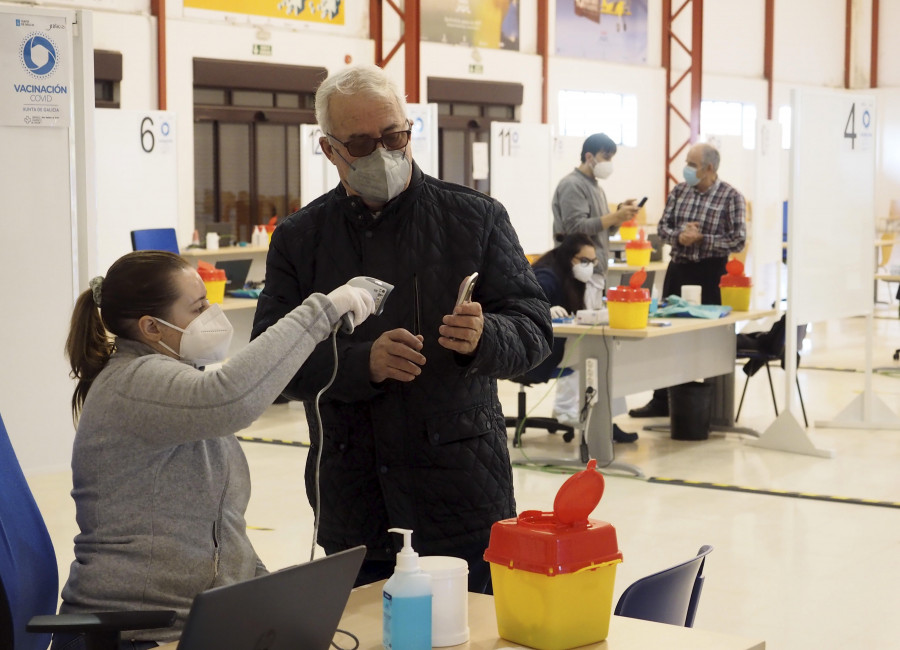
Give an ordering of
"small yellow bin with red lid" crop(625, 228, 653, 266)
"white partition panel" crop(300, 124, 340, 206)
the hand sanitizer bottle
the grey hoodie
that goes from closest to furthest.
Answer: the hand sanitizer bottle, the grey hoodie, "small yellow bin with red lid" crop(625, 228, 653, 266), "white partition panel" crop(300, 124, 340, 206)

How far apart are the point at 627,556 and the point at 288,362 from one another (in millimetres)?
2963

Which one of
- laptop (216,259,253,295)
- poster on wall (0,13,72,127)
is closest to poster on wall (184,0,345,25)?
laptop (216,259,253,295)

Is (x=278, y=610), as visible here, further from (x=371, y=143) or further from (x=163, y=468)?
(x=371, y=143)

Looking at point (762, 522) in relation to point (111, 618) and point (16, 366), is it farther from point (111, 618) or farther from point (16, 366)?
point (111, 618)

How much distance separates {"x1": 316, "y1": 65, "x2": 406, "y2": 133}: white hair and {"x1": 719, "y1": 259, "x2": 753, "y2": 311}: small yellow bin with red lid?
4.89 m

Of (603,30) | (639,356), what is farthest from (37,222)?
(603,30)

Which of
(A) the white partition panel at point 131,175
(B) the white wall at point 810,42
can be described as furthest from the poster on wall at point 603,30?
(A) the white partition panel at point 131,175

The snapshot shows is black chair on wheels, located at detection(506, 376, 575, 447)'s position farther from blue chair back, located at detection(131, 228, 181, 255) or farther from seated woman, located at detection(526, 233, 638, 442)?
blue chair back, located at detection(131, 228, 181, 255)

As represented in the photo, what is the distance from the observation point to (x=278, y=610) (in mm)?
1565

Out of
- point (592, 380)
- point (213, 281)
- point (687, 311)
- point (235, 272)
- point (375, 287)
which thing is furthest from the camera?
point (235, 272)

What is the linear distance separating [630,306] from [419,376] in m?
3.72

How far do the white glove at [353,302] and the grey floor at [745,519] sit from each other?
7.40ft

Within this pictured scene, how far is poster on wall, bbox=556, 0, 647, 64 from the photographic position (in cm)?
1509

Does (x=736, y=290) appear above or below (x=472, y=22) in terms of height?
below
